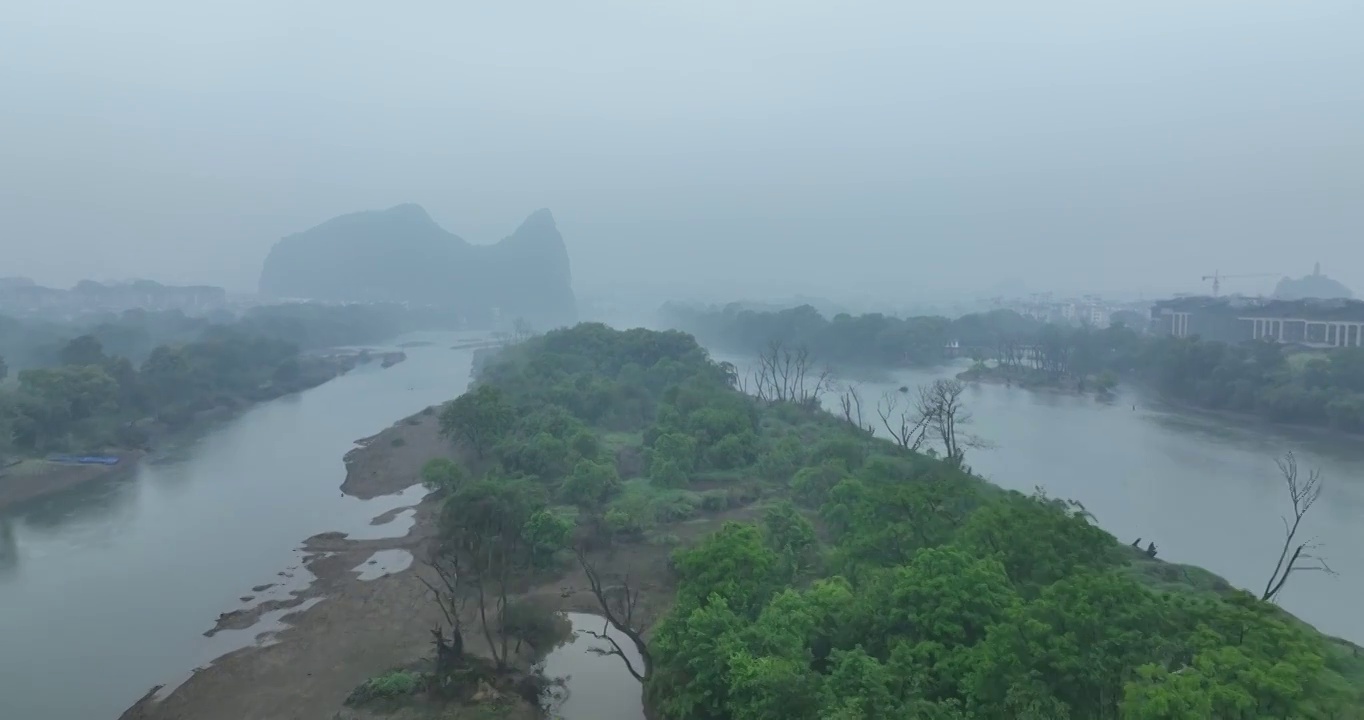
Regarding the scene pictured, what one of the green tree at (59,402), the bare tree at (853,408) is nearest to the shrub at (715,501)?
the bare tree at (853,408)

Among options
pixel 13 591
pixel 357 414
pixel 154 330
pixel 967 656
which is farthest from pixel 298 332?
pixel 967 656

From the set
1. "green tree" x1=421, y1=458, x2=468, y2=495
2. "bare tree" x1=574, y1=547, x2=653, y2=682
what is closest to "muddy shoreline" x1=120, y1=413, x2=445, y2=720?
"green tree" x1=421, y1=458, x2=468, y2=495

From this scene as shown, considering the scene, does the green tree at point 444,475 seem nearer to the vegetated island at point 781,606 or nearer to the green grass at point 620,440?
the vegetated island at point 781,606

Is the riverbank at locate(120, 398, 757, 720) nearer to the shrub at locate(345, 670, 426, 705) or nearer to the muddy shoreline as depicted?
the muddy shoreline

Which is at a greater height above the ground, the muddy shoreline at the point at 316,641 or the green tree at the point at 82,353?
the green tree at the point at 82,353

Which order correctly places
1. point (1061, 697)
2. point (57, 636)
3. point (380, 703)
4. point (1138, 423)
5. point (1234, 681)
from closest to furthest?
point (1234, 681) < point (1061, 697) < point (380, 703) < point (57, 636) < point (1138, 423)

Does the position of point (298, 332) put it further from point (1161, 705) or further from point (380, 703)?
point (1161, 705)
